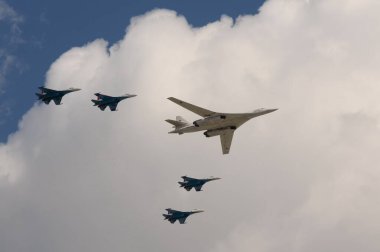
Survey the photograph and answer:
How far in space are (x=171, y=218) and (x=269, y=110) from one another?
4197 centimetres

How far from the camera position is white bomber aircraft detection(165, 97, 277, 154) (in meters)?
129

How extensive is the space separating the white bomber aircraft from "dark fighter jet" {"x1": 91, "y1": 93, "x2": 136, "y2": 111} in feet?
60.8

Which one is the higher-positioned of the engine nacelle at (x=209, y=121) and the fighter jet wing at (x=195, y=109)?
the fighter jet wing at (x=195, y=109)

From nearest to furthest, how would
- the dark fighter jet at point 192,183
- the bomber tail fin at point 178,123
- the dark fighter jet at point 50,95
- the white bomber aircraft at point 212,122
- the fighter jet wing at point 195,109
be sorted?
the fighter jet wing at point 195,109 < the white bomber aircraft at point 212,122 < the bomber tail fin at point 178,123 < the dark fighter jet at point 50,95 < the dark fighter jet at point 192,183

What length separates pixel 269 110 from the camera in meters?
130

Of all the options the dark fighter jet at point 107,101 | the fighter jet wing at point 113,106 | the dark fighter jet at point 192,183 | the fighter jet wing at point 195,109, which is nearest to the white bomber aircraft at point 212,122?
the fighter jet wing at point 195,109

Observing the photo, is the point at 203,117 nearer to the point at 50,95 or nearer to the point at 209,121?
the point at 209,121

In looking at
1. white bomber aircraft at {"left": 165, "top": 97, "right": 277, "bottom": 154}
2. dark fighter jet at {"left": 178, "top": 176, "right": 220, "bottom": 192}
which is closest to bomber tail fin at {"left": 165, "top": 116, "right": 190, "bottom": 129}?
white bomber aircraft at {"left": 165, "top": 97, "right": 277, "bottom": 154}

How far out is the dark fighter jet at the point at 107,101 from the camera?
149 meters

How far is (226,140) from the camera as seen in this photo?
13925 cm

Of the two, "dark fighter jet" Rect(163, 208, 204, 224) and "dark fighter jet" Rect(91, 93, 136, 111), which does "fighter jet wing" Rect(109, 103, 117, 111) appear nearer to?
"dark fighter jet" Rect(91, 93, 136, 111)

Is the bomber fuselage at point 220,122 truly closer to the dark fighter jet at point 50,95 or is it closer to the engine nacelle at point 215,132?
the engine nacelle at point 215,132

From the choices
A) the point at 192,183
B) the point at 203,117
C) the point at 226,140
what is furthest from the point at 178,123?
the point at 192,183

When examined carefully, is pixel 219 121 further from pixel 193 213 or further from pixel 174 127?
pixel 193 213
